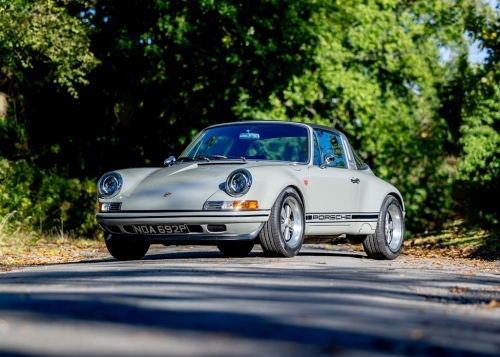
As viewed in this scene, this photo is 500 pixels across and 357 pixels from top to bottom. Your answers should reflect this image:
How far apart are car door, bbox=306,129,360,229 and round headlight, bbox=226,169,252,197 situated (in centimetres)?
124

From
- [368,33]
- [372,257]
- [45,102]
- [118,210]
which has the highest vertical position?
[368,33]

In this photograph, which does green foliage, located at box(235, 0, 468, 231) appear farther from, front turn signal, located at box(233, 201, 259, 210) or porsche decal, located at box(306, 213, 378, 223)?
front turn signal, located at box(233, 201, 259, 210)

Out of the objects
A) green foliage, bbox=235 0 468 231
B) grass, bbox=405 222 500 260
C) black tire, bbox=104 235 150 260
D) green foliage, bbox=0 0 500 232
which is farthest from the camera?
green foliage, bbox=235 0 468 231

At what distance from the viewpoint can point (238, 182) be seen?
1070 cm

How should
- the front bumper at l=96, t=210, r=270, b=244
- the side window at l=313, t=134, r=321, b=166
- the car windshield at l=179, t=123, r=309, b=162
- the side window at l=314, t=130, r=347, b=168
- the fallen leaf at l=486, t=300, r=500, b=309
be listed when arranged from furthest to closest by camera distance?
the side window at l=314, t=130, r=347, b=168
the side window at l=313, t=134, r=321, b=166
the car windshield at l=179, t=123, r=309, b=162
the front bumper at l=96, t=210, r=270, b=244
the fallen leaf at l=486, t=300, r=500, b=309

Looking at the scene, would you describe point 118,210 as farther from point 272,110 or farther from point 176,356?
point 272,110

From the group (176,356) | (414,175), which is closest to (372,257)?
(176,356)

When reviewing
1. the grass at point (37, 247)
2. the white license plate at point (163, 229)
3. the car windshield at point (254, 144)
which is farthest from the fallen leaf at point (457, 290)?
the grass at point (37, 247)

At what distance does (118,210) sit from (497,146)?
20316 mm

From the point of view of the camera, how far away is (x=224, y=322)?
556 centimetres

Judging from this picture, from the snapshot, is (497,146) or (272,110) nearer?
(272,110)

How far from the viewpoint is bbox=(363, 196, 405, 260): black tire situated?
1302 cm

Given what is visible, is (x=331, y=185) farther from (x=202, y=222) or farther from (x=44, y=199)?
(x=44, y=199)

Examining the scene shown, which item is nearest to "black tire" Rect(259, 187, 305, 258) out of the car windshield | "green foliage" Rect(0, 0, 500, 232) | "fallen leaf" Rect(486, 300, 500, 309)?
the car windshield
